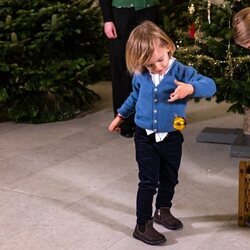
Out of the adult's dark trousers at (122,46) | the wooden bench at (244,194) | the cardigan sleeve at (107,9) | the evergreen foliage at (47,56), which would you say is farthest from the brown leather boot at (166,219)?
the evergreen foliage at (47,56)

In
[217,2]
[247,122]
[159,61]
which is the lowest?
[247,122]

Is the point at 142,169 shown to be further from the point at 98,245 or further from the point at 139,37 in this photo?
the point at 139,37

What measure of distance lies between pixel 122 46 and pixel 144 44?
182 cm

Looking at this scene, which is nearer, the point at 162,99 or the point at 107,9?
the point at 162,99

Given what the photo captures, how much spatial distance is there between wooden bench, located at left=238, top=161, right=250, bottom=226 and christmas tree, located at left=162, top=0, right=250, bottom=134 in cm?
96

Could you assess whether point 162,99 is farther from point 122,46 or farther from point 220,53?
point 122,46

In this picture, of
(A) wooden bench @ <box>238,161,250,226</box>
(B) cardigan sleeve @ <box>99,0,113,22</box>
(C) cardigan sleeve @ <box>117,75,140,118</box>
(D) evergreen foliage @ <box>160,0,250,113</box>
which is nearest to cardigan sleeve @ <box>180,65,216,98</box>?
(C) cardigan sleeve @ <box>117,75,140,118</box>

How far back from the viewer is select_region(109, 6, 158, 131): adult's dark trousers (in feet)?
13.3

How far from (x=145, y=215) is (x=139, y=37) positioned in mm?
821

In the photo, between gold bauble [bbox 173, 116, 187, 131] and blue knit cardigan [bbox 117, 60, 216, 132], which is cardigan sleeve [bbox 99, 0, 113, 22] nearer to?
blue knit cardigan [bbox 117, 60, 216, 132]

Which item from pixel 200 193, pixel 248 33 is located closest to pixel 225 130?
pixel 200 193

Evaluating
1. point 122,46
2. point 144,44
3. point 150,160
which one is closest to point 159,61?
point 144,44

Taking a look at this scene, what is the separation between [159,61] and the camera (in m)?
2.41

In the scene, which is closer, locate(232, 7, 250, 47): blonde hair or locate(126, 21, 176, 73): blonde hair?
locate(126, 21, 176, 73): blonde hair
